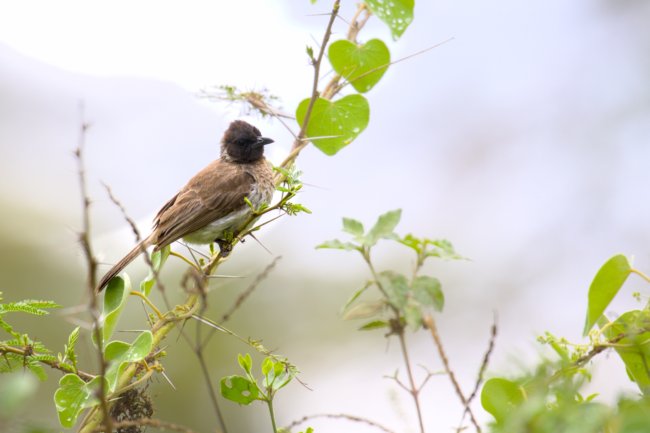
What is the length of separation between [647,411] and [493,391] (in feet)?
1.04

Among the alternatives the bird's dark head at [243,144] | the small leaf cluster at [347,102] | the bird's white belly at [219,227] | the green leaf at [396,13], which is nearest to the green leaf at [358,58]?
the small leaf cluster at [347,102]

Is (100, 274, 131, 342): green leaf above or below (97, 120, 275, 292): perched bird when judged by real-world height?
below

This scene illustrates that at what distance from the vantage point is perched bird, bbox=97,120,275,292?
13.0ft

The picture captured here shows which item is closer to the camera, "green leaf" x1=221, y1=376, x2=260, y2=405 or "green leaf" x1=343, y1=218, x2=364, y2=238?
"green leaf" x1=343, y1=218, x2=364, y2=238

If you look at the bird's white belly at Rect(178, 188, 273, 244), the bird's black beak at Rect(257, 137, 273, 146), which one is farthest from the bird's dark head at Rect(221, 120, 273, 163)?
A: the bird's white belly at Rect(178, 188, 273, 244)

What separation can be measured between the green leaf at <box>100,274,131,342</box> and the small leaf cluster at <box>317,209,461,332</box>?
67 cm

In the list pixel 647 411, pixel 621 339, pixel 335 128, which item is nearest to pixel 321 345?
pixel 335 128

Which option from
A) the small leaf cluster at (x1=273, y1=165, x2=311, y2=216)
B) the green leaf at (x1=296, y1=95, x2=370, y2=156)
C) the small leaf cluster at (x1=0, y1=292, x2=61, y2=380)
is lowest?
the small leaf cluster at (x1=0, y1=292, x2=61, y2=380)

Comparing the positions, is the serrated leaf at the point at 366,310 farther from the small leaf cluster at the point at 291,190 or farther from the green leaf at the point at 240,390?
the small leaf cluster at the point at 291,190

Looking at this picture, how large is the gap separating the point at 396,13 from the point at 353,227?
0.88 m

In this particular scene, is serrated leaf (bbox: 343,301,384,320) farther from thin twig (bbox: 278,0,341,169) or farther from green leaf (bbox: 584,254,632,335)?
thin twig (bbox: 278,0,341,169)

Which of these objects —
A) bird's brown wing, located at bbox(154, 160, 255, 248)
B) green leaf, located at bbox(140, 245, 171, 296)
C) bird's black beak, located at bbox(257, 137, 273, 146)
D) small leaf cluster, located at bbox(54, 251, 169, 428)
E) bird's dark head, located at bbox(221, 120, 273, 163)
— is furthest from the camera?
bird's dark head, located at bbox(221, 120, 273, 163)

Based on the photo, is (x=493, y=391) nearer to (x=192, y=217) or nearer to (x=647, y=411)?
(x=647, y=411)

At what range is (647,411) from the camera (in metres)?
0.72
